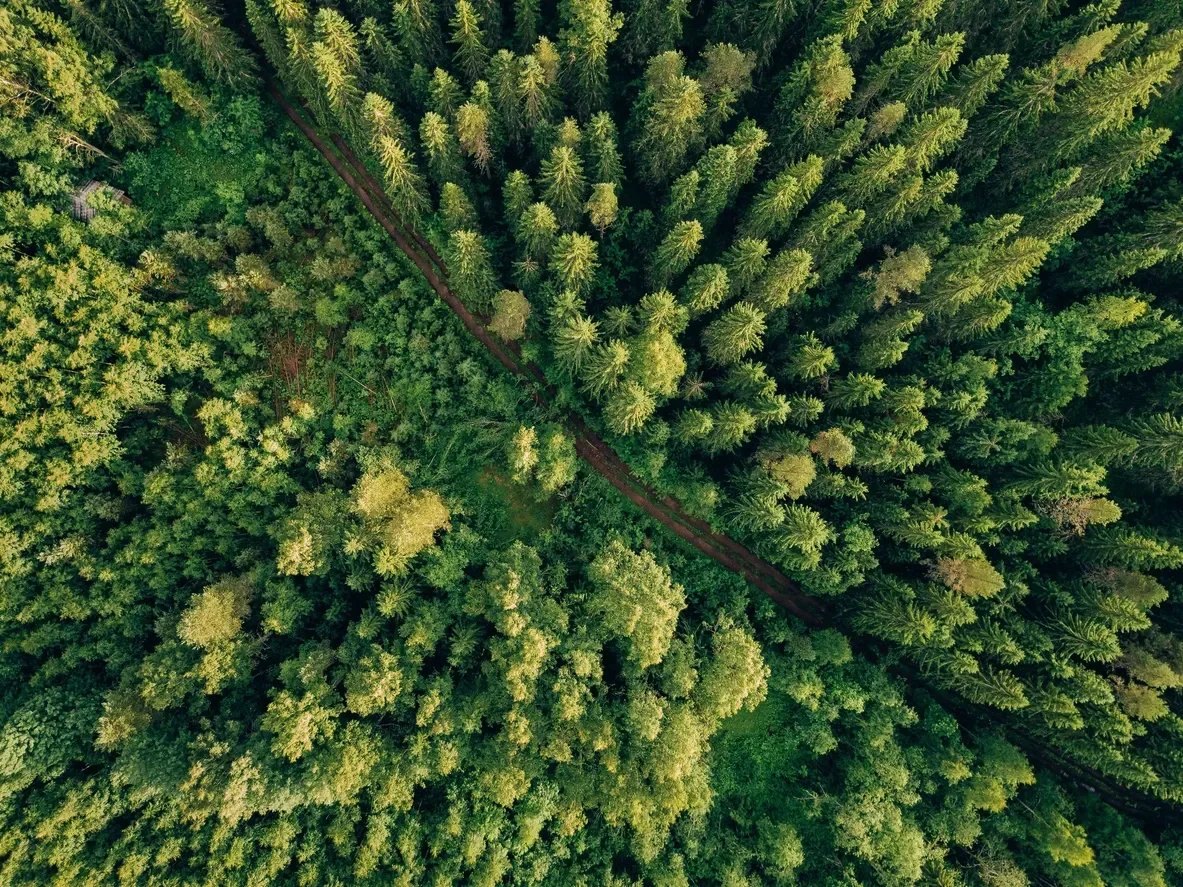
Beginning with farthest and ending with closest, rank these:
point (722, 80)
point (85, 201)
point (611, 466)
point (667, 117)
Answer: point (611, 466) → point (85, 201) → point (722, 80) → point (667, 117)

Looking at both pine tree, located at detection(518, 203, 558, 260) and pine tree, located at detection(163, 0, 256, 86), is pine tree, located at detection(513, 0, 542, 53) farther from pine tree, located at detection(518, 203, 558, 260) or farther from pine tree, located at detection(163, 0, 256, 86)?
pine tree, located at detection(163, 0, 256, 86)

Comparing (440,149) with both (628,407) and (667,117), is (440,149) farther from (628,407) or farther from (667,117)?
(628,407)

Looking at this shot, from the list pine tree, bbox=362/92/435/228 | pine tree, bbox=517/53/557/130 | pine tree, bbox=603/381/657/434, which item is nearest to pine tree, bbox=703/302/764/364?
pine tree, bbox=603/381/657/434

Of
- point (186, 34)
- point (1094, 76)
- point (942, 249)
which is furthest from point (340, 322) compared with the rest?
point (1094, 76)

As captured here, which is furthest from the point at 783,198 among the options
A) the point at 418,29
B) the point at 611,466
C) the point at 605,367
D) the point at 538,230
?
the point at 418,29

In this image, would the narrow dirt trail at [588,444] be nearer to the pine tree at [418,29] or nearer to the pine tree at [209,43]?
the pine tree at [209,43]

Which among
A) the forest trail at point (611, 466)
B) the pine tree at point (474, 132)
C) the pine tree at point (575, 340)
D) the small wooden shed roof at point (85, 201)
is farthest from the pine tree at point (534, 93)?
the small wooden shed roof at point (85, 201)
